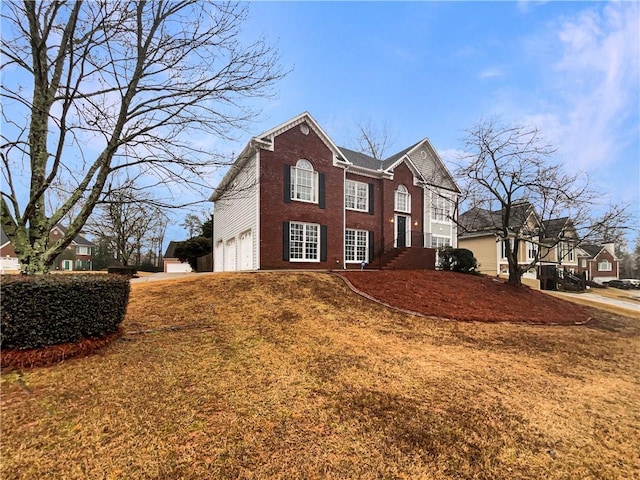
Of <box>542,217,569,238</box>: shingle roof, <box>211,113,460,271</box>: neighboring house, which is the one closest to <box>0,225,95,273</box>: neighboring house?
<box>211,113,460,271</box>: neighboring house

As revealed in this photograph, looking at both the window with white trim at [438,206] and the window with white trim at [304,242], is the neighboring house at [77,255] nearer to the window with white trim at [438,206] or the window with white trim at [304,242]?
the window with white trim at [304,242]

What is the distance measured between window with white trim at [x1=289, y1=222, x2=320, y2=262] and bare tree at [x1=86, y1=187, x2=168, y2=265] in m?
6.27

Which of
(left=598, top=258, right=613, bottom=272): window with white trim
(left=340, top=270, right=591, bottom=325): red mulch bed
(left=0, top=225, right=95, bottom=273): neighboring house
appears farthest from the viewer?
(left=598, top=258, right=613, bottom=272): window with white trim

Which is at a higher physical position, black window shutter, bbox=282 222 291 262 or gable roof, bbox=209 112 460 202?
gable roof, bbox=209 112 460 202

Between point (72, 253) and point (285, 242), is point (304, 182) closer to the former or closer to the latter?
point (285, 242)

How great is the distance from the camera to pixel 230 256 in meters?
19.2

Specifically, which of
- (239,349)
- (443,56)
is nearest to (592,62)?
(443,56)

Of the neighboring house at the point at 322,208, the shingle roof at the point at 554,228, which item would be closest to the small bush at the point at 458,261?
the neighboring house at the point at 322,208

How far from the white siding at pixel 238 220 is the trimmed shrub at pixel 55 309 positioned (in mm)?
6330

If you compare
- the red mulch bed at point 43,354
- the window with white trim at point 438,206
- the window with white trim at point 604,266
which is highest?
the window with white trim at point 438,206

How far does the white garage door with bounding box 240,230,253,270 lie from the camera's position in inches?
611

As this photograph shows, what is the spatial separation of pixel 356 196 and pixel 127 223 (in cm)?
2635

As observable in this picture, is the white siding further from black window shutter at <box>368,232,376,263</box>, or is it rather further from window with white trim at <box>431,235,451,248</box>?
window with white trim at <box>431,235,451,248</box>

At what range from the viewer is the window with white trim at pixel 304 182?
15.9m
